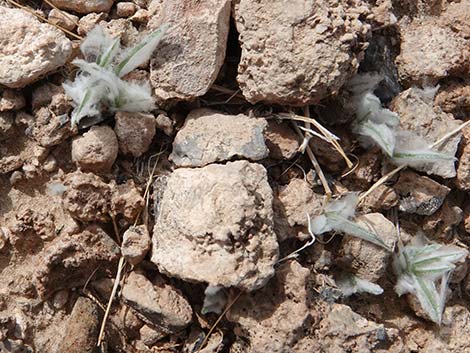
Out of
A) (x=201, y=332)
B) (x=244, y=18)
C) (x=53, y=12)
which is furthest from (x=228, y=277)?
(x=53, y=12)

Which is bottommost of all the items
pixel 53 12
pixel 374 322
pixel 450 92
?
pixel 374 322

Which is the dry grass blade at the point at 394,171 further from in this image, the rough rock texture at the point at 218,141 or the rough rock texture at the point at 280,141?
the rough rock texture at the point at 218,141

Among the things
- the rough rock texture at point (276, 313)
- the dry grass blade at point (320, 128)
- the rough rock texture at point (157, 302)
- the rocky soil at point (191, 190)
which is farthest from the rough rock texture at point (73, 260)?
the dry grass blade at point (320, 128)

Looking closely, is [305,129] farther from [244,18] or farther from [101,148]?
[101,148]

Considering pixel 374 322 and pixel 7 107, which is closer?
pixel 7 107

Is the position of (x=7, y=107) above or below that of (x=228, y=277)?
above

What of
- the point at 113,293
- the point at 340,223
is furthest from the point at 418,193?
the point at 113,293

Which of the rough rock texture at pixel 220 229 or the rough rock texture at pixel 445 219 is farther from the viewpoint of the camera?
the rough rock texture at pixel 445 219
